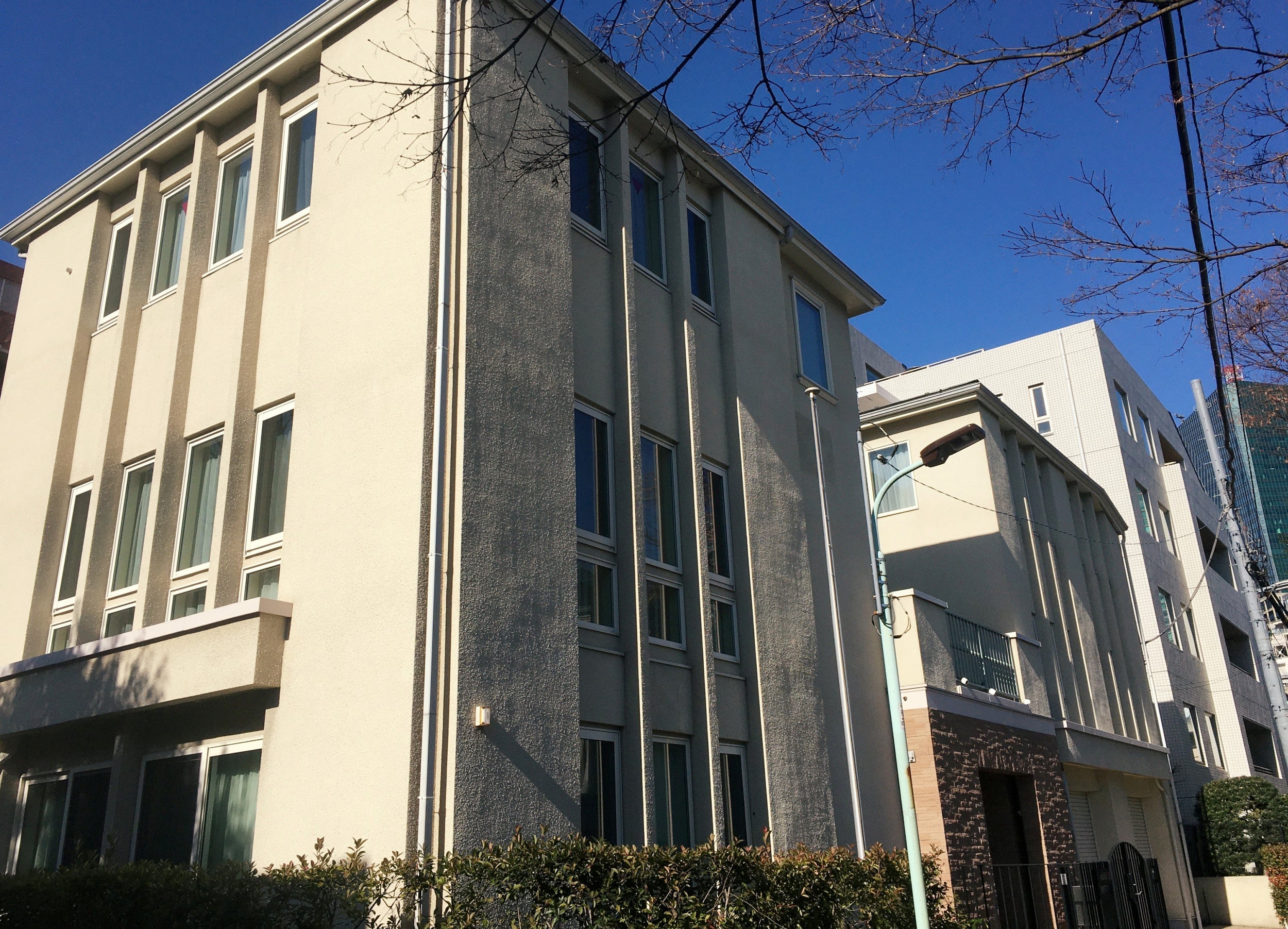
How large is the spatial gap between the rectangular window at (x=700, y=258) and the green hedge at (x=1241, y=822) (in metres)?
22.6

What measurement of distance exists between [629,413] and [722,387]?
8.15ft

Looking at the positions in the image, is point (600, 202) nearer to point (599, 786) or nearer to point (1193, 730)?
point (599, 786)

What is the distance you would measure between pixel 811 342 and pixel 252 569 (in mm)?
9583

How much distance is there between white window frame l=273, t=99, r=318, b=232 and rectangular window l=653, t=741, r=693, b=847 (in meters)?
7.11

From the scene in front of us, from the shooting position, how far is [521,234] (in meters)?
10.8

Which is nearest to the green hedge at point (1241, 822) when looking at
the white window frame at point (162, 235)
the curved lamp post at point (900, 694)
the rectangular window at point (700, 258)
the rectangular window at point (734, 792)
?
the curved lamp post at point (900, 694)

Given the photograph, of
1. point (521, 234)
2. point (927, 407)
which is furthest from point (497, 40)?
point (927, 407)

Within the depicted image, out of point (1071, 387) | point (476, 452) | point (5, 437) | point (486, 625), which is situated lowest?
point (486, 625)

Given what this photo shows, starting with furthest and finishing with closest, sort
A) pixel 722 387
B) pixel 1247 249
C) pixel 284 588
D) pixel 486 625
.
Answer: pixel 722 387 → pixel 284 588 → pixel 486 625 → pixel 1247 249

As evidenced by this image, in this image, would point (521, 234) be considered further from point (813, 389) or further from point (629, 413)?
point (813, 389)

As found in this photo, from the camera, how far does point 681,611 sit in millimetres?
12031

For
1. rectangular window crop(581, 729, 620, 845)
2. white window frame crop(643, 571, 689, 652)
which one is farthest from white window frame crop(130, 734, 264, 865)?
white window frame crop(643, 571, 689, 652)

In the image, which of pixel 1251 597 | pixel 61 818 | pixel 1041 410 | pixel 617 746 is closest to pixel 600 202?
pixel 617 746

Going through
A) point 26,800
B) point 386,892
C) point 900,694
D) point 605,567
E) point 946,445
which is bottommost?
point 386,892
